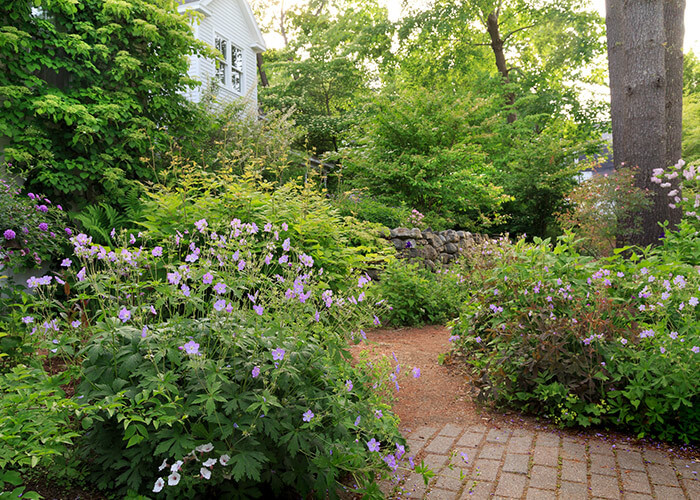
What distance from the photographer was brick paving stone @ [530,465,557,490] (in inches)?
94.3

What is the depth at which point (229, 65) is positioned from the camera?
1422 centimetres

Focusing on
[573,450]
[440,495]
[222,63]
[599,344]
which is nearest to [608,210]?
[599,344]

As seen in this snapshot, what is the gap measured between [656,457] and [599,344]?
683 millimetres

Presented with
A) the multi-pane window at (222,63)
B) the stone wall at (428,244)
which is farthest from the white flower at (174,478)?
the multi-pane window at (222,63)

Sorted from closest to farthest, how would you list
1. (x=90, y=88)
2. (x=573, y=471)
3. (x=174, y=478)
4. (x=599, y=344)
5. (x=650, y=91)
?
(x=174, y=478)
(x=573, y=471)
(x=599, y=344)
(x=90, y=88)
(x=650, y=91)

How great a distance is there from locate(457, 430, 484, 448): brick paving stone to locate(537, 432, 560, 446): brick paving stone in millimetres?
339

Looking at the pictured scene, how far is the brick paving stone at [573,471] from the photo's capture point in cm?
245

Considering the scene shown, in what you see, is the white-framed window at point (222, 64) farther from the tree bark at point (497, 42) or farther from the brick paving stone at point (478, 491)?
the brick paving stone at point (478, 491)

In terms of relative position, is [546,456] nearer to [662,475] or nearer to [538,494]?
[538,494]

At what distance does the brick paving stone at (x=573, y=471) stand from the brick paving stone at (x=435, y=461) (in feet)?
2.01

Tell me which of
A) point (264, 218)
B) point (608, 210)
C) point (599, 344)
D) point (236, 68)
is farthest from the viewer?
point (236, 68)

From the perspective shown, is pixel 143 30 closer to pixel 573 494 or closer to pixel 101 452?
pixel 101 452

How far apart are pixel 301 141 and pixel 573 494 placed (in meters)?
16.8

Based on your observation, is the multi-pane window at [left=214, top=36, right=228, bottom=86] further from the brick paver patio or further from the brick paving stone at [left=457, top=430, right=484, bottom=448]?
the brick paver patio
